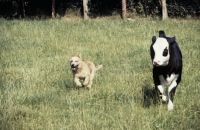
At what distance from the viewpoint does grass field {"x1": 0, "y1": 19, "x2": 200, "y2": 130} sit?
5.51m

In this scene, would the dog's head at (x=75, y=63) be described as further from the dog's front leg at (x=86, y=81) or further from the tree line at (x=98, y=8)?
the tree line at (x=98, y=8)

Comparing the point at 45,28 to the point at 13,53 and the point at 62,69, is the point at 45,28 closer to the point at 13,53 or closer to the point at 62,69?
the point at 13,53

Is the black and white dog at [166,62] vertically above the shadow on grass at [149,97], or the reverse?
the black and white dog at [166,62]

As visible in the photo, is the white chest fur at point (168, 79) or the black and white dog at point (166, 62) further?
the white chest fur at point (168, 79)

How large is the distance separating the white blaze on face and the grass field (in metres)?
0.95

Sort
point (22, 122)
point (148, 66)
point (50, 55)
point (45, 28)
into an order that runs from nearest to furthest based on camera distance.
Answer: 1. point (22, 122)
2. point (148, 66)
3. point (50, 55)
4. point (45, 28)

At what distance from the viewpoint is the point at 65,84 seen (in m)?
8.23

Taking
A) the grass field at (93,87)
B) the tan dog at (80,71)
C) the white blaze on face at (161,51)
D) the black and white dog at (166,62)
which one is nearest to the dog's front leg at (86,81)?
the tan dog at (80,71)

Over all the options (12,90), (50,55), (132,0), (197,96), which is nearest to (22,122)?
(12,90)

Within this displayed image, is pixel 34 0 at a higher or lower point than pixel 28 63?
higher

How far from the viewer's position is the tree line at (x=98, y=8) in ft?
83.8

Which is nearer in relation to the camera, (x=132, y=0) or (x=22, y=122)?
(x=22, y=122)

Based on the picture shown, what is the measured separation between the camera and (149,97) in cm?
684

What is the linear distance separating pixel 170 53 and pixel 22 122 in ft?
9.81
